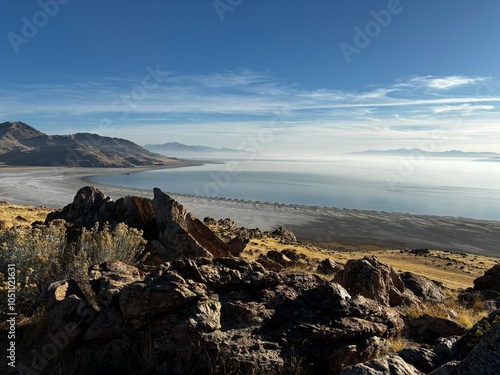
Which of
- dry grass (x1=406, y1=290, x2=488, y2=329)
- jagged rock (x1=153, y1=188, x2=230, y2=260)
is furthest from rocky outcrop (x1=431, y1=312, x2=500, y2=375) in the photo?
jagged rock (x1=153, y1=188, x2=230, y2=260)

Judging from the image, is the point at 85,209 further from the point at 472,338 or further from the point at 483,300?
the point at 483,300

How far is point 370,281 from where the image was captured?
9.16 meters

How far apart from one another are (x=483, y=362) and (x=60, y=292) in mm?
5670

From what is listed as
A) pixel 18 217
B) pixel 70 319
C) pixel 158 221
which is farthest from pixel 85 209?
pixel 70 319

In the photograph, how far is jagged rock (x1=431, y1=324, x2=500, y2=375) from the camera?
3.36 m

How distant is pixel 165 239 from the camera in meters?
9.80

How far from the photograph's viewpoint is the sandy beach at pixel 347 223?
4661 cm

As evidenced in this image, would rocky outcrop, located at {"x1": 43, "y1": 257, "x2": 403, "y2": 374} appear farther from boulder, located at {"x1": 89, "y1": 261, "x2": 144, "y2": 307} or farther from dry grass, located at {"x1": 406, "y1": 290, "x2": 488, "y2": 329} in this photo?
dry grass, located at {"x1": 406, "y1": 290, "x2": 488, "y2": 329}

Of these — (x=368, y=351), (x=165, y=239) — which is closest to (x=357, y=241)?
(x=165, y=239)

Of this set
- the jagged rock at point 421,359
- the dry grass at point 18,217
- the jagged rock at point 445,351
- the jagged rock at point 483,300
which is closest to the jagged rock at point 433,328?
the jagged rock at point 445,351

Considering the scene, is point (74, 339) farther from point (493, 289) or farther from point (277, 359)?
point (493, 289)

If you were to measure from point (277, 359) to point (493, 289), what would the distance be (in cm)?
1413

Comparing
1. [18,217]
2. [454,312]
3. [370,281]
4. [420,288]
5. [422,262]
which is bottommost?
[422,262]

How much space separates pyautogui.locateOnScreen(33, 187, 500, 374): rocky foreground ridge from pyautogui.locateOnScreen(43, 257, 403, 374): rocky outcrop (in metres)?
0.01
